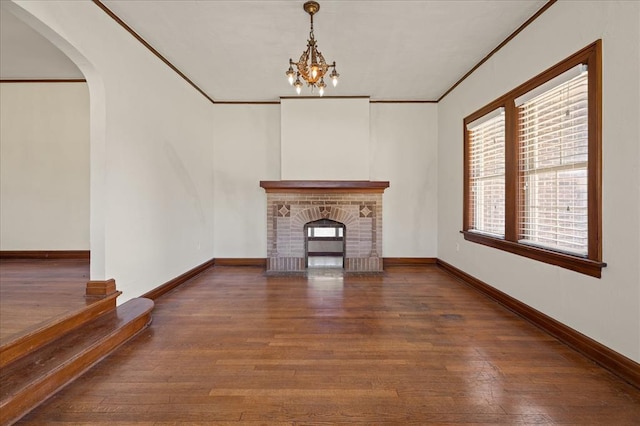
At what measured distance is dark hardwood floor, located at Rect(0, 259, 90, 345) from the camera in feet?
7.63

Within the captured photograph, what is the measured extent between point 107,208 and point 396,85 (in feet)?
14.1

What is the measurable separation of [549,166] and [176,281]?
15.0 feet

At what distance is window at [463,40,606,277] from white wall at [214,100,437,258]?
1647 millimetres

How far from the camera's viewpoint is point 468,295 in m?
3.92

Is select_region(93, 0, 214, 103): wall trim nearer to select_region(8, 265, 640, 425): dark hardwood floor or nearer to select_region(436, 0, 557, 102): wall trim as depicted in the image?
select_region(8, 265, 640, 425): dark hardwood floor

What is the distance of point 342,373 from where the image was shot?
7.05 feet

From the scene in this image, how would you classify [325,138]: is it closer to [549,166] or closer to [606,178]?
[549,166]

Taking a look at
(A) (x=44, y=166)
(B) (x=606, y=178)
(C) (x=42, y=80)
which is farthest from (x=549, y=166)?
(C) (x=42, y=80)

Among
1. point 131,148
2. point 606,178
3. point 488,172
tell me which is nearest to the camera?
point 606,178

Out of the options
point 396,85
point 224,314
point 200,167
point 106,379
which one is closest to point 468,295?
point 224,314

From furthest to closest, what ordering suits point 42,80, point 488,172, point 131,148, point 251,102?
point 251,102 < point 42,80 < point 488,172 < point 131,148

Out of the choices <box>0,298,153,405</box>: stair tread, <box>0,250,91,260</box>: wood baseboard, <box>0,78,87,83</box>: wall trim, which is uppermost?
<box>0,78,87,83</box>: wall trim

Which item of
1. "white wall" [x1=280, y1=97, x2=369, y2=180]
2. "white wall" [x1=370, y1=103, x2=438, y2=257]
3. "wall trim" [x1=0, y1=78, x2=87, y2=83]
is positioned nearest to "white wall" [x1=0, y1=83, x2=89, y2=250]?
"wall trim" [x1=0, y1=78, x2=87, y2=83]

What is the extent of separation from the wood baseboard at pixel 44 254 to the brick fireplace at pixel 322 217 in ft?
9.68
